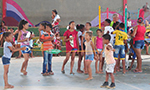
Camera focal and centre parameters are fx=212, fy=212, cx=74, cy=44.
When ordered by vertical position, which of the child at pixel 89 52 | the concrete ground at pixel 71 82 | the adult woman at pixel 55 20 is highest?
the adult woman at pixel 55 20

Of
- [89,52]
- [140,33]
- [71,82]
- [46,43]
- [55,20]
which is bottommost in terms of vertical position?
[71,82]

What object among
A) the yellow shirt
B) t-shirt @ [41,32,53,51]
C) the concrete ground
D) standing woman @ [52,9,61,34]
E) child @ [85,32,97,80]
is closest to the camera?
the concrete ground

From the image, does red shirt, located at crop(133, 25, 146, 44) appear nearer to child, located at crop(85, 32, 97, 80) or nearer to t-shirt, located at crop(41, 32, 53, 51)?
child, located at crop(85, 32, 97, 80)

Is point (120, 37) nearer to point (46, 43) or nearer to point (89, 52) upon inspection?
point (89, 52)

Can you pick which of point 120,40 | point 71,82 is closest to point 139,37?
point 120,40

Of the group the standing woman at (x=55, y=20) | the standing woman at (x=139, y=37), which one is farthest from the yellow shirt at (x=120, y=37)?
the standing woman at (x=55, y=20)

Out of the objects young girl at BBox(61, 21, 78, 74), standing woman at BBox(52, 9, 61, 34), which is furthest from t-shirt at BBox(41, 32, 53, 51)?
standing woman at BBox(52, 9, 61, 34)

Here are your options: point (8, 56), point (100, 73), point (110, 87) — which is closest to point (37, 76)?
point (8, 56)

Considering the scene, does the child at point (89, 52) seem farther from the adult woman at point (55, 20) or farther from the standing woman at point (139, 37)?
the adult woman at point (55, 20)

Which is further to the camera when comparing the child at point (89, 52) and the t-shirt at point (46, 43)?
the t-shirt at point (46, 43)

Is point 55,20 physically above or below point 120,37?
above

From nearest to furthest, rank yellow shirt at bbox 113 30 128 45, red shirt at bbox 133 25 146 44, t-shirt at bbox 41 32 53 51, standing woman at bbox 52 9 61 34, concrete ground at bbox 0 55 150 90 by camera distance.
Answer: concrete ground at bbox 0 55 150 90 < t-shirt at bbox 41 32 53 51 < yellow shirt at bbox 113 30 128 45 < red shirt at bbox 133 25 146 44 < standing woman at bbox 52 9 61 34

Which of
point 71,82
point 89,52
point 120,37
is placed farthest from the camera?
point 120,37

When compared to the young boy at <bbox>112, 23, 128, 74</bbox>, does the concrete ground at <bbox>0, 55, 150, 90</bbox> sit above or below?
below
